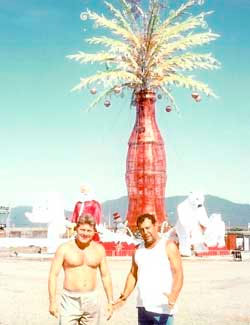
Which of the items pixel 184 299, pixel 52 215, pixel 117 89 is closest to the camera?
pixel 184 299

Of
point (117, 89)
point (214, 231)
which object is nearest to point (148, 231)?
point (214, 231)

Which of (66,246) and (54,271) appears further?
(66,246)

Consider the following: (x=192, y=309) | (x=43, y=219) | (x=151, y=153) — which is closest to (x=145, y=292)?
(x=192, y=309)

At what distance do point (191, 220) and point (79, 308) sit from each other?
16.7m

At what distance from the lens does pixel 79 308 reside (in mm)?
5691

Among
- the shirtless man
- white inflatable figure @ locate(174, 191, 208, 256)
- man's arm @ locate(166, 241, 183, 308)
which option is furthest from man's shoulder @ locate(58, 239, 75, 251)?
white inflatable figure @ locate(174, 191, 208, 256)

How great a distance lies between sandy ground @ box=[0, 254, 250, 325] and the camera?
29.8 ft

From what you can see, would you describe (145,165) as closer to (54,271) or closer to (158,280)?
(54,271)

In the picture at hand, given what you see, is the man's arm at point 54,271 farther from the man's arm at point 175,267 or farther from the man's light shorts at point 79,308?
the man's arm at point 175,267

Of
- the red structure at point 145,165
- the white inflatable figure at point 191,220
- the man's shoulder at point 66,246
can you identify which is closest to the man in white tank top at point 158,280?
the man's shoulder at point 66,246

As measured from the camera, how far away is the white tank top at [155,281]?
5.32 m

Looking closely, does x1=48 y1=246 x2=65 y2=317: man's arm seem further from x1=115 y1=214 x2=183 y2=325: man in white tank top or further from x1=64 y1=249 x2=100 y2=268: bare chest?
x1=115 y1=214 x2=183 y2=325: man in white tank top

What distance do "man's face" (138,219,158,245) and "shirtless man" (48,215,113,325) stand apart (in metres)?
0.58

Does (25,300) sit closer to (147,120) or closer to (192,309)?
(192,309)
